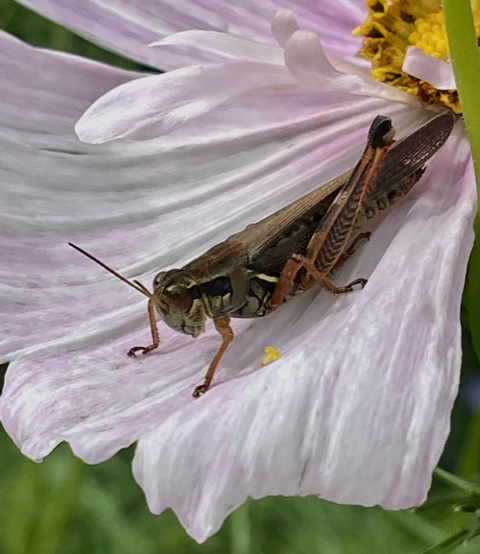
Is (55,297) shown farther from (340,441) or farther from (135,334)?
(340,441)

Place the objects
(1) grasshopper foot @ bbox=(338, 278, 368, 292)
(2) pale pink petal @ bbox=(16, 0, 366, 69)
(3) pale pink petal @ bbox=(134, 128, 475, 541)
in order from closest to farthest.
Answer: (3) pale pink petal @ bbox=(134, 128, 475, 541)
(1) grasshopper foot @ bbox=(338, 278, 368, 292)
(2) pale pink petal @ bbox=(16, 0, 366, 69)

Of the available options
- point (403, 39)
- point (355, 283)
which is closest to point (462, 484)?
point (355, 283)

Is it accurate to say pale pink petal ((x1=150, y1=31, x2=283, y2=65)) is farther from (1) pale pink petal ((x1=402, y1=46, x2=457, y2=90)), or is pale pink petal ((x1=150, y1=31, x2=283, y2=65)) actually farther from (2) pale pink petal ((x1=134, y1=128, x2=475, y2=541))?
(2) pale pink petal ((x1=134, y1=128, x2=475, y2=541))

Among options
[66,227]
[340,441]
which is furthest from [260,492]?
[66,227]

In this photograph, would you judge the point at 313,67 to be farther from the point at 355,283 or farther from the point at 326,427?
the point at 326,427

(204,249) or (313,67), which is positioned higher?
(313,67)

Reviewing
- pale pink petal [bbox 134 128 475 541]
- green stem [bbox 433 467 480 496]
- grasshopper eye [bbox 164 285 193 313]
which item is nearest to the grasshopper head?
grasshopper eye [bbox 164 285 193 313]
